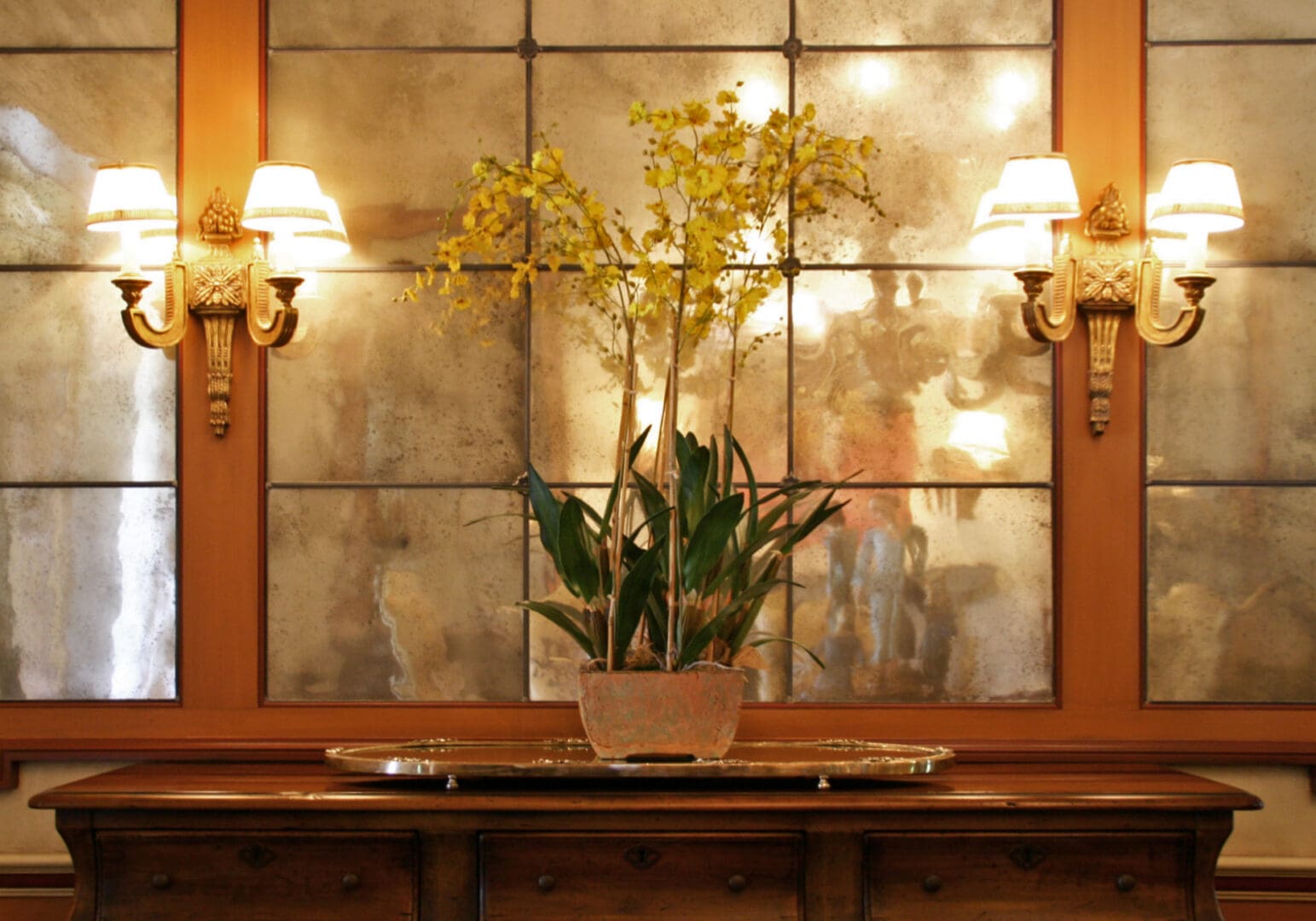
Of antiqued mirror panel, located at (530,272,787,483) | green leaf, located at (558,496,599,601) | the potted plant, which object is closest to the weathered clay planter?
the potted plant

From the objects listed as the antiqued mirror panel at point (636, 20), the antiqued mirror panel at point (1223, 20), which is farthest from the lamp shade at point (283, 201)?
the antiqued mirror panel at point (1223, 20)

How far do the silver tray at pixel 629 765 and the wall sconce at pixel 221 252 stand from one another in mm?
876

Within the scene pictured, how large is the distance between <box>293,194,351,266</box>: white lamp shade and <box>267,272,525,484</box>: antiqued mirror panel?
0.05m

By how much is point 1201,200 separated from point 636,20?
1.23m

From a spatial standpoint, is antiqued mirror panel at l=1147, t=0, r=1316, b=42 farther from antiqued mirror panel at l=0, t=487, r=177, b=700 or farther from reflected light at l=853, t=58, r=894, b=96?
antiqued mirror panel at l=0, t=487, r=177, b=700

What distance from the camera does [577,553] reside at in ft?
7.63

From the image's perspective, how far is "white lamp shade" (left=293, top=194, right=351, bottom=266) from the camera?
2.71 m

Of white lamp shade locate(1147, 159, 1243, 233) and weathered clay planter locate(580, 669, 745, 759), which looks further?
white lamp shade locate(1147, 159, 1243, 233)

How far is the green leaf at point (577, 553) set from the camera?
231cm

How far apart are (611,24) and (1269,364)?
1588 mm

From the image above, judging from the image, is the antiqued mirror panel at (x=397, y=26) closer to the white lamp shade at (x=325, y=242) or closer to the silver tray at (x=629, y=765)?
the white lamp shade at (x=325, y=242)

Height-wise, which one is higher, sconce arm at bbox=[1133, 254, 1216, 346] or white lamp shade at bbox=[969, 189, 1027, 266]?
white lamp shade at bbox=[969, 189, 1027, 266]

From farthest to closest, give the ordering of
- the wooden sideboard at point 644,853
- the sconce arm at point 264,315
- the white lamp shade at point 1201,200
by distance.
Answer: the sconce arm at point 264,315 < the white lamp shade at point 1201,200 < the wooden sideboard at point 644,853

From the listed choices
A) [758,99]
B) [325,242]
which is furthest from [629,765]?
[758,99]
